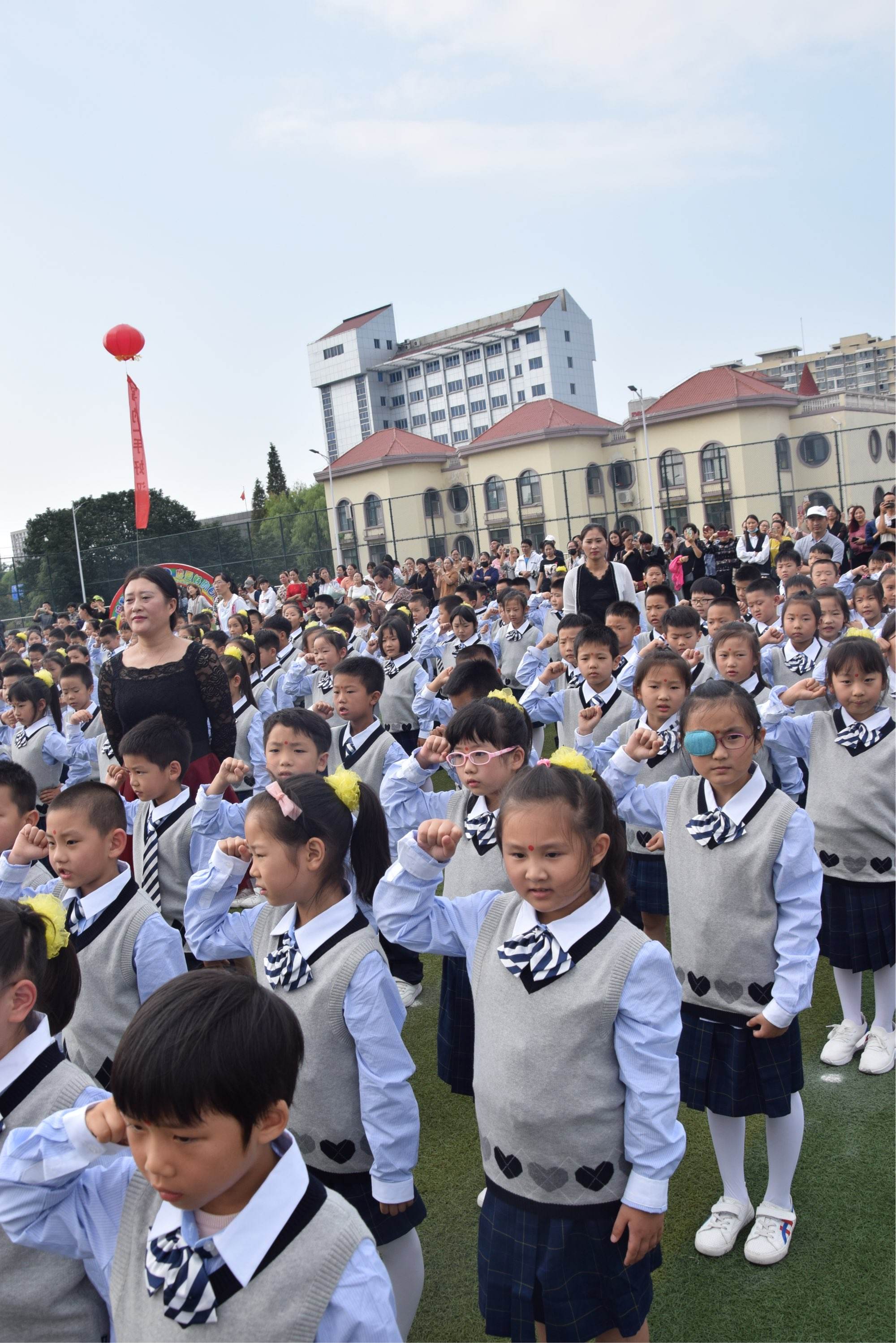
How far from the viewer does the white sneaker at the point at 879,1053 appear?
3119 mm

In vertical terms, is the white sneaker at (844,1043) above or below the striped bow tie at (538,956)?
below

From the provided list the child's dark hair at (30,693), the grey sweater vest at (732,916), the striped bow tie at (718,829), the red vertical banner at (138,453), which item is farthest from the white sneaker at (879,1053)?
the red vertical banner at (138,453)

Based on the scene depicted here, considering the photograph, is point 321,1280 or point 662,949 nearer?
point 321,1280

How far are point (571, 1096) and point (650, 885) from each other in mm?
1936

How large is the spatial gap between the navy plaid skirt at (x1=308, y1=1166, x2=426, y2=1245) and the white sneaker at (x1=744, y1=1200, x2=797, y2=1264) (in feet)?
2.92

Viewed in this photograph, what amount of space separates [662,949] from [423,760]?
3.23 feet

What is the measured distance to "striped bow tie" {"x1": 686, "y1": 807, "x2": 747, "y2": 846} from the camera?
2428 mm

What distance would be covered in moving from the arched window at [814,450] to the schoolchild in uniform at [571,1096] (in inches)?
718

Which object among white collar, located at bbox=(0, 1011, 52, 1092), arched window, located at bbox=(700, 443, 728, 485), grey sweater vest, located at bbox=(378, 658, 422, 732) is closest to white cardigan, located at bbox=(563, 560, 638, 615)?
grey sweater vest, located at bbox=(378, 658, 422, 732)

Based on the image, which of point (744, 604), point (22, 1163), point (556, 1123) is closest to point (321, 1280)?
point (22, 1163)

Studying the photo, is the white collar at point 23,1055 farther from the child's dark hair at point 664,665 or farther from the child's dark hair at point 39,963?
the child's dark hair at point 664,665

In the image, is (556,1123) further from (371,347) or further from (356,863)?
(371,347)

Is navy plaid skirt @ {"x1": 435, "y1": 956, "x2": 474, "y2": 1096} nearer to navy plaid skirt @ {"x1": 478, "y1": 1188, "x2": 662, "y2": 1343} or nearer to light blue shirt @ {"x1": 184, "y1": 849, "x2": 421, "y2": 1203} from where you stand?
light blue shirt @ {"x1": 184, "y1": 849, "x2": 421, "y2": 1203}

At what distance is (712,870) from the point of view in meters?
2.47
